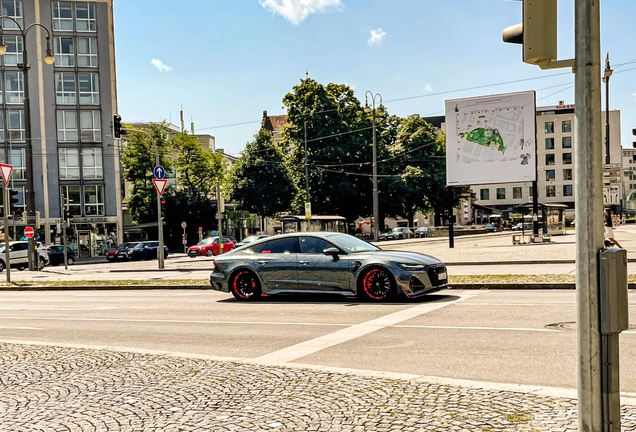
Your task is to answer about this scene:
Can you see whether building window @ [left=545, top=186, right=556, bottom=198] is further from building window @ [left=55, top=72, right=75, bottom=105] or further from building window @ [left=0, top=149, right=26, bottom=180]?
building window @ [left=0, top=149, right=26, bottom=180]

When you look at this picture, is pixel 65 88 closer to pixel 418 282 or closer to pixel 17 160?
pixel 17 160

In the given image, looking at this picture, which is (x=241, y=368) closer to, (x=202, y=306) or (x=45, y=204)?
(x=202, y=306)

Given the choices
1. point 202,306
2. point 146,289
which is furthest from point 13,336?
point 146,289

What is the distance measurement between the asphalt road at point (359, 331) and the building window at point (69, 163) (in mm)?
47395

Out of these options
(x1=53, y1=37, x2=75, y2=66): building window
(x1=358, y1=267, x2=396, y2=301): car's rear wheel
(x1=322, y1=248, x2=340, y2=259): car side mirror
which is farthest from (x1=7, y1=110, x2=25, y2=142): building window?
(x1=358, y1=267, x2=396, y2=301): car's rear wheel

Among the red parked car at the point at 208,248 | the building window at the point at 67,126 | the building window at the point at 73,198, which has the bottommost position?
the red parked car at the point at 208,248

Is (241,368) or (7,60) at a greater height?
(7,60)

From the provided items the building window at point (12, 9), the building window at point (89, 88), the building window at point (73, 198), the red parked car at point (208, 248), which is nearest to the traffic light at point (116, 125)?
the red parked car at point (208, 248)

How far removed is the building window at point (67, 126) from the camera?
60344 millimetres

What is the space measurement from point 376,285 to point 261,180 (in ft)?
177

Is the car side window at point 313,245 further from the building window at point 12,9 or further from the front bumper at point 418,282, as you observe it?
the building window at point 12,9

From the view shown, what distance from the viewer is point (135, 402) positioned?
5664 mm

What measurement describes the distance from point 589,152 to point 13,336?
967 centimetres

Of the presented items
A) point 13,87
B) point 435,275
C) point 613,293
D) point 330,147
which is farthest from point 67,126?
point 613,293
